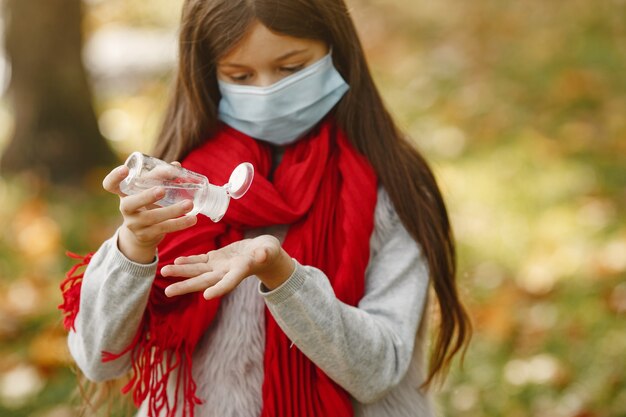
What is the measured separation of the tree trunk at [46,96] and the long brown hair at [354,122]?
124 inches

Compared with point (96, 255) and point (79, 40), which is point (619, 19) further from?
point (96, 255)

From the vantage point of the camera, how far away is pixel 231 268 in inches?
64.4

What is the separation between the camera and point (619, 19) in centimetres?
711

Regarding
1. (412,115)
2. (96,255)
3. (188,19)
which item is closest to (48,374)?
(96,255)

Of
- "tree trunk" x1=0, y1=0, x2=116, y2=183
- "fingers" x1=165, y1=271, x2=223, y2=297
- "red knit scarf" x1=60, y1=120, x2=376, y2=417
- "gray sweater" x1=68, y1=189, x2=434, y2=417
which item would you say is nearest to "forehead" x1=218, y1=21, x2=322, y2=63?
"red knit scarf" x1=60, y1=120, x2=376, y2=417

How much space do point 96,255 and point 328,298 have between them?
57 centimetres

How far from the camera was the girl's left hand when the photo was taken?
1613mm

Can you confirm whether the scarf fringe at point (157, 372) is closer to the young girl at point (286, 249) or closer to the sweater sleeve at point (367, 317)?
the young girl at point (286, 249)

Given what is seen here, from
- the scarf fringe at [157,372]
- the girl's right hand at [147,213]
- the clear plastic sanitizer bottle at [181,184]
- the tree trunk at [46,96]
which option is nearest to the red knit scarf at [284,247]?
the scarf fringe at [157,372]

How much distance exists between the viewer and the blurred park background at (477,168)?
3322 millimetres

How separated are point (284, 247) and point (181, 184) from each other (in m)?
0.37

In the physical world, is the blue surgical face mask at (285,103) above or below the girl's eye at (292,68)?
below

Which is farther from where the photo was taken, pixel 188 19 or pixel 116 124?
pixel 116 124

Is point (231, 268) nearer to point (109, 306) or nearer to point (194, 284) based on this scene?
point (194, 284)
